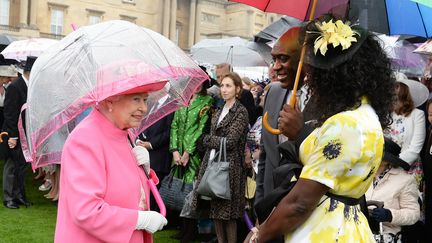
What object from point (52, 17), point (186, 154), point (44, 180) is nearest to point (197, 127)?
point (186, 154)

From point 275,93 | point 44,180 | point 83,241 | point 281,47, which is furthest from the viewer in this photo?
point 44,180

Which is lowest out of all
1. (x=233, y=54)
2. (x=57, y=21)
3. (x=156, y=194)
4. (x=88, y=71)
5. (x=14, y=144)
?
(x=14, y=144)

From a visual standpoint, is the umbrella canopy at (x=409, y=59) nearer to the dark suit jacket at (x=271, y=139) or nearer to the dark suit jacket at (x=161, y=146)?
the dark suit jacket at (x=161, y=146)

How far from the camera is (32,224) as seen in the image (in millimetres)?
7691

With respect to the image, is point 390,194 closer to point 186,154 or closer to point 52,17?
point 186,154

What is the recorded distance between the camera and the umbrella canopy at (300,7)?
136 inches

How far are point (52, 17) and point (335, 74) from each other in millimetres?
47169

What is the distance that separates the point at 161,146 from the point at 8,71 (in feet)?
19.7

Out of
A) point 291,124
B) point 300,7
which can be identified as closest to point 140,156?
point 291,124

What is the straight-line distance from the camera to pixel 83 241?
2596mm

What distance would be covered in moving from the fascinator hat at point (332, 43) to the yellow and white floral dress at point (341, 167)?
0.24 m

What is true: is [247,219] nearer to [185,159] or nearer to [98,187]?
[185,159]

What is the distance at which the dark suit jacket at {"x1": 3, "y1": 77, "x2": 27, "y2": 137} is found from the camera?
8461mm

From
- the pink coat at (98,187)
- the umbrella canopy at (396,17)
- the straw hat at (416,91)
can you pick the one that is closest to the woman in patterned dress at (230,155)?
the straw hat at (416,91)
